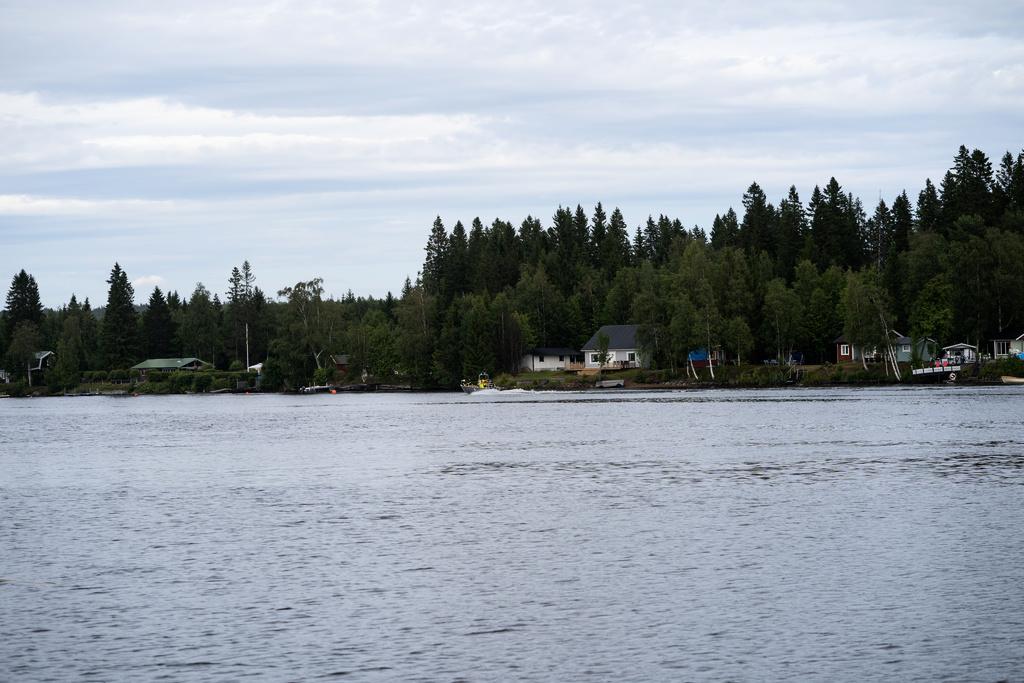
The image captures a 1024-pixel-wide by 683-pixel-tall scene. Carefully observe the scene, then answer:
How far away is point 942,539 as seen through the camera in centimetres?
2580

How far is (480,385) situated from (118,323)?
277 feet

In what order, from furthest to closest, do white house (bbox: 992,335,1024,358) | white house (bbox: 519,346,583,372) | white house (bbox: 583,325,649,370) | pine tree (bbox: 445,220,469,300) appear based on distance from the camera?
pine tree (bbox: 445,220,469,300), white house (bbox: 519,346,583,372), white house (bbox: 583,325,649,370), white house (bbox: 992,335,1024,358)

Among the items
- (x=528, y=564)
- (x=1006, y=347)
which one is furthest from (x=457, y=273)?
(x=528, y=564)

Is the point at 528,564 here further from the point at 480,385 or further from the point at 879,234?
the point at 879,234

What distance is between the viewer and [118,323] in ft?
647

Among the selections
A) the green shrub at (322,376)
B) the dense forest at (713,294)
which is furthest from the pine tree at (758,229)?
the green shrub at (322,376)

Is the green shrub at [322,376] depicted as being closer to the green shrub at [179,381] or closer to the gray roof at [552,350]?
the gray roof at [552,350]

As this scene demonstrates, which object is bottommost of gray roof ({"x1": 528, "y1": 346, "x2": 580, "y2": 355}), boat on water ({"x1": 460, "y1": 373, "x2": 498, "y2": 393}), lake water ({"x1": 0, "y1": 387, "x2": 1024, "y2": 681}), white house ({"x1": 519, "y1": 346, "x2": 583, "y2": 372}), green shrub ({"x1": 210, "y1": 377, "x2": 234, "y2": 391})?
lake water ({"x1": 0, "y1": 387, "x2": 1024, "y2": 681})

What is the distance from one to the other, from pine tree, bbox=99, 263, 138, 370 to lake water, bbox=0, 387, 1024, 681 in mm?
151208

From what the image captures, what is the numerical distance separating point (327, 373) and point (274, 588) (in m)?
146

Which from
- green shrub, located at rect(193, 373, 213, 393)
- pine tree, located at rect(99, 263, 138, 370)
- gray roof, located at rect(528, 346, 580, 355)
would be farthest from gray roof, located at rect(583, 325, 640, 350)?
pine tree, located at rect(99, 263, 138, 370)

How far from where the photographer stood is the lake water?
56.3 feet

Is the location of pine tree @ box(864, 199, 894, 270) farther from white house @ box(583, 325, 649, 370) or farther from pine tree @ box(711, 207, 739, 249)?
white house @ box(583, 325, 649, 370)

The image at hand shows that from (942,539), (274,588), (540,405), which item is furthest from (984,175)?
(274,588)
